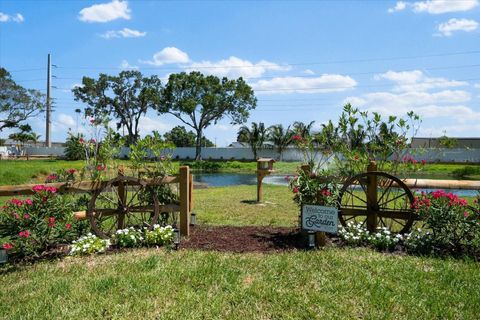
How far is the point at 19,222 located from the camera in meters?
4.89

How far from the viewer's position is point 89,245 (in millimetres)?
5262

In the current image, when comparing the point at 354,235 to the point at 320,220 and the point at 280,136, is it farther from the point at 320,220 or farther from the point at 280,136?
the point at 280,136

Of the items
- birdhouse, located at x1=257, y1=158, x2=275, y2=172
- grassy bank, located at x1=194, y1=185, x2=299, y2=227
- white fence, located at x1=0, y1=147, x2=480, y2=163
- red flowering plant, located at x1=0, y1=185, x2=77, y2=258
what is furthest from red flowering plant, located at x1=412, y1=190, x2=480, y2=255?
white fence, located at x1=0, y1=147, x2=480, y2=163

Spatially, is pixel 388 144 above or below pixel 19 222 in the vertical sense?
above

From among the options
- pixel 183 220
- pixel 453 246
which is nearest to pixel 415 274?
pixel 453 246

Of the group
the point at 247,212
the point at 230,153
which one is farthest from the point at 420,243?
the point at 230,153

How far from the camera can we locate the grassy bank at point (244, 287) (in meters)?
3.49

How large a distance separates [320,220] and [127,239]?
2.54 meters

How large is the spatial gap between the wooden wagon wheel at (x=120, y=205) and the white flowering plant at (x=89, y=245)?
0.82 feet

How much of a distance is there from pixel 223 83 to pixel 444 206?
39.7m

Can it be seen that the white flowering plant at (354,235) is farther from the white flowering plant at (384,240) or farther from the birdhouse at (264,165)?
the birdhouse at (264,165)

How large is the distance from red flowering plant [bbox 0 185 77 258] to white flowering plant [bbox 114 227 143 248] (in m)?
0.64

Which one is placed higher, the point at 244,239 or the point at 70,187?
the point at 70,187

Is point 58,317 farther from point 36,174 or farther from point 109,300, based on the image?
point 36,174
